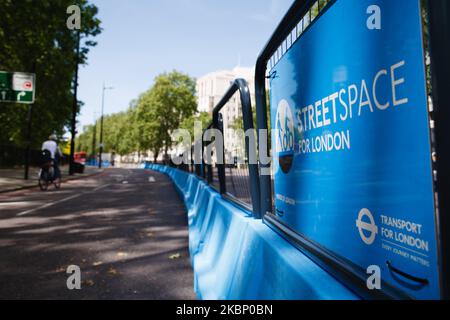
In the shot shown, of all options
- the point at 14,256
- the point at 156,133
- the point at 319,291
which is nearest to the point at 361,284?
the point at 319,291

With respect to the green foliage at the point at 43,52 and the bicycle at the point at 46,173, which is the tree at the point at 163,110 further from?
the bicycle at the point at 46,173

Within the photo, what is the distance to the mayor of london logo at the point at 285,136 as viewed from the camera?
2113 millimetres

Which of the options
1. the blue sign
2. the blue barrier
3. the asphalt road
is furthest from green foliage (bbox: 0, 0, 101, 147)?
the blue sign

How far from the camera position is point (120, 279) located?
3.82 m

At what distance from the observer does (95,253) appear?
4.84 meters

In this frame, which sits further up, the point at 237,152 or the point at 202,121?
the point at 202,121

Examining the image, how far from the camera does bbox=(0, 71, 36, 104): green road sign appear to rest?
1476 cm

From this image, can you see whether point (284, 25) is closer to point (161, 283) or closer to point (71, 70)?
point (161, 283)

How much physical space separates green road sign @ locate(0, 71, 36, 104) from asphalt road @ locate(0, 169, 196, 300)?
8.17 metres

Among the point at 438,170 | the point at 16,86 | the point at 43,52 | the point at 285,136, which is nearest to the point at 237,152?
the point at 285,136

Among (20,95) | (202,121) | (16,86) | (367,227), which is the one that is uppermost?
(16,86)

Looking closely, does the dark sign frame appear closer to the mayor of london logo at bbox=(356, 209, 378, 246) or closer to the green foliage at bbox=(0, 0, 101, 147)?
the mayor of london logo at bbox=(356, 209, 378, 246)

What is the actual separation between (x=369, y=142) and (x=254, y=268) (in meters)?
1.05

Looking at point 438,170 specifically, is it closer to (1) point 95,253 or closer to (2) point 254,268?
(2) point 254,268
